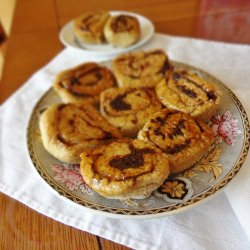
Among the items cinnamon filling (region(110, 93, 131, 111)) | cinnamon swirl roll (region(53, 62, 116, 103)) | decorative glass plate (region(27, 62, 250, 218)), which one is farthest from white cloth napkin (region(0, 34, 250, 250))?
cinnamon filling (region(110, 93, 131, 111))

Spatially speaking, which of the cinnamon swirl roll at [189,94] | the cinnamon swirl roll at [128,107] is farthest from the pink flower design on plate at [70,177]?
the cinnamon swirl roll at [189,94]

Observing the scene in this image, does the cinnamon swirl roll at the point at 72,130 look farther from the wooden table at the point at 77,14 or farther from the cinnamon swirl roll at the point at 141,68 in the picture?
the wooden table at the point at 77,14

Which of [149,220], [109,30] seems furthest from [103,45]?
[149,220]

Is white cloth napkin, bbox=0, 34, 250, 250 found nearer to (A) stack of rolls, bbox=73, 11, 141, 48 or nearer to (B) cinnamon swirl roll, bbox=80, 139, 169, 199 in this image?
(B) cinnamon swirl roll, bbox=80, 139, 169, 199

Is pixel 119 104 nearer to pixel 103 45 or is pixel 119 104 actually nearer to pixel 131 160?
pixel 131 160

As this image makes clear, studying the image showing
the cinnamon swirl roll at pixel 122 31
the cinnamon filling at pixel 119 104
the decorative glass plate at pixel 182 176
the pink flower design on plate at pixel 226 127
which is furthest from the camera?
the cinnamon swirl roll at pixel 122 31

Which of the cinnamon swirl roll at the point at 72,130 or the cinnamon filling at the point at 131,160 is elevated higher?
the cinnamon filling at the point at 131,160
